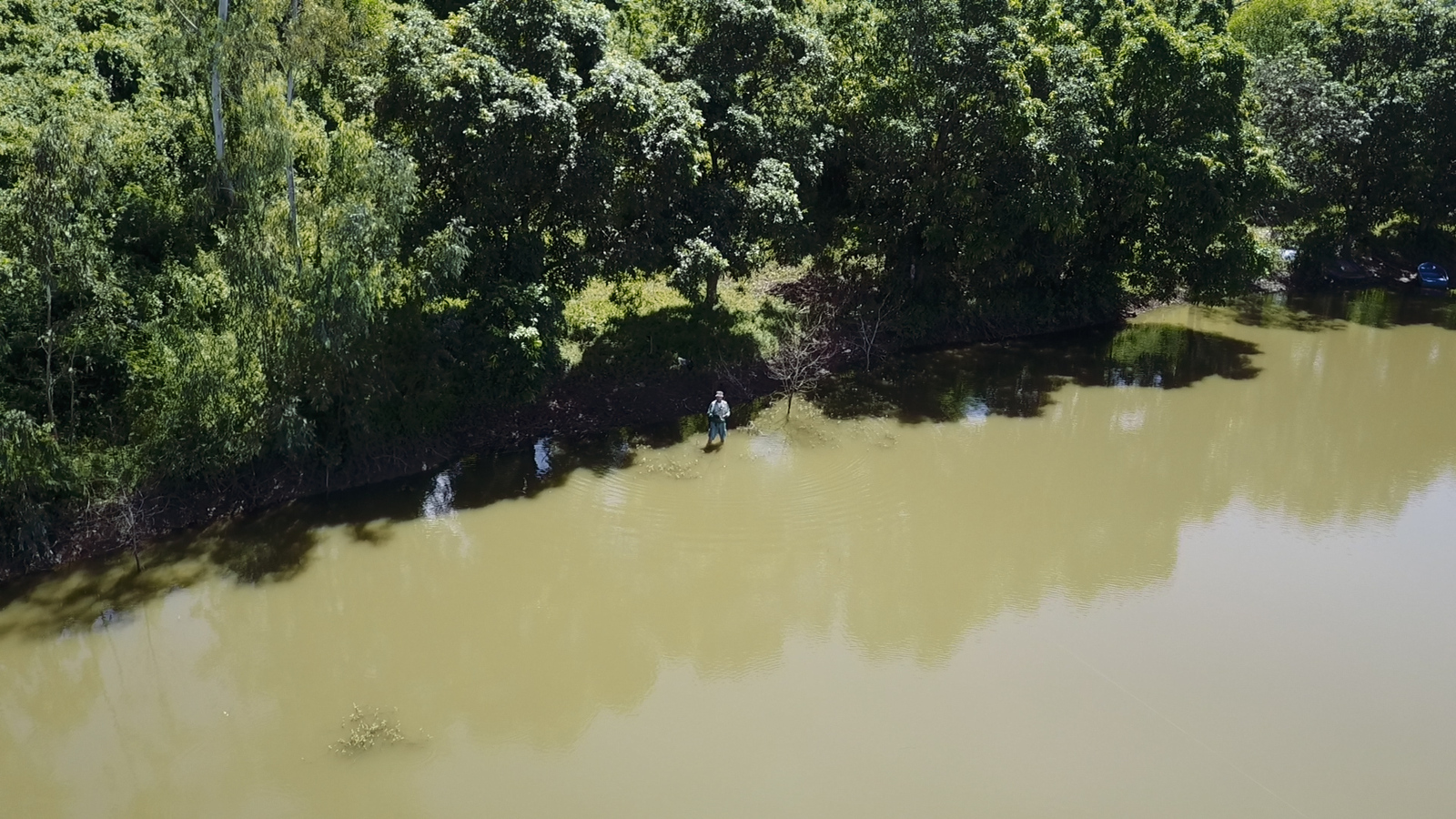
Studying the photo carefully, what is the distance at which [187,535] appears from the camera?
1414cm

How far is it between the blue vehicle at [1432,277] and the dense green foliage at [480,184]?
1110 centimetres

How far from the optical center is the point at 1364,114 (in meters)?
26.1

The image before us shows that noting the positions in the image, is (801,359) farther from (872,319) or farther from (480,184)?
(480,184)

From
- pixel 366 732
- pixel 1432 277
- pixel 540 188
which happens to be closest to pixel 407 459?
pixel 540 188

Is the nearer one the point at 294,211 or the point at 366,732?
the point at 366,732

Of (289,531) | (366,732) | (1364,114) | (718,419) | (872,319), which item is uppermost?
(1364,114)

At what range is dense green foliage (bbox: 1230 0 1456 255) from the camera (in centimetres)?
2622

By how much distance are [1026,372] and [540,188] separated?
11.9 m

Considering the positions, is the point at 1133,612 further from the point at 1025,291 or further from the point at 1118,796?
the point at 1025,291

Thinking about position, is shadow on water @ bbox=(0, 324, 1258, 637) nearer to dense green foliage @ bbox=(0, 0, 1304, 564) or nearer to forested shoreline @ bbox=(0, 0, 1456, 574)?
forested shoreline @ bbox=(0, 0, 1456, 574)

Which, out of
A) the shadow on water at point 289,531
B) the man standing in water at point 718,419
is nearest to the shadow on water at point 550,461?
the shadow on water at point 289,531

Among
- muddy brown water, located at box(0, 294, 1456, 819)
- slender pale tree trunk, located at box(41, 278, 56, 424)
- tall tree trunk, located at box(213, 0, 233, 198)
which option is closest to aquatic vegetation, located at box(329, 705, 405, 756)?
muddy brown water, located at box(0, 294, 1456, 819)

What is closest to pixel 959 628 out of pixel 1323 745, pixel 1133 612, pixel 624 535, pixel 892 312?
pixel 1133 612

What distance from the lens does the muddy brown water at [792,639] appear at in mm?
10195
